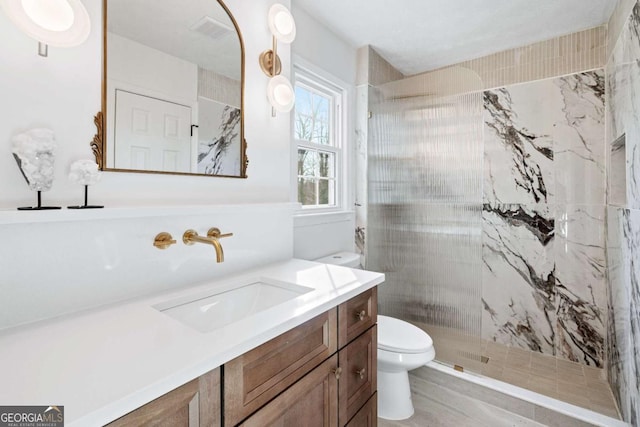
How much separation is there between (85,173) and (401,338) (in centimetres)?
166

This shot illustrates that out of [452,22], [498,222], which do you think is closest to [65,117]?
[452,22]

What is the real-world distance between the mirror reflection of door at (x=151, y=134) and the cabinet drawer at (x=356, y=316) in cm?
84

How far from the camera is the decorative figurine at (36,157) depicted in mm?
809

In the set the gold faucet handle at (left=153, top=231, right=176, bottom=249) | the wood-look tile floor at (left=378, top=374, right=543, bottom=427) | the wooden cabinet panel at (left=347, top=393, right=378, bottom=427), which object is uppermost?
the gold faucet handle at (left=153, top=231, right=176, bottom=249)

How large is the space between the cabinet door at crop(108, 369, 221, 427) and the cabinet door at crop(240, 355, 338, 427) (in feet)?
0.39

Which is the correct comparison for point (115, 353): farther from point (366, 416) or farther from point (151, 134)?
point (366, 416)

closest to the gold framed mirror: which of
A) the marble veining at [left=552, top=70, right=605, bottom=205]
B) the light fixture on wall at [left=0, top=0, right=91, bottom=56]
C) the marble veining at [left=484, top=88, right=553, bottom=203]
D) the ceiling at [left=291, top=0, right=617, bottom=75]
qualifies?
the light fixture on wall at [left=0, top=0, right=91, bottom=56]

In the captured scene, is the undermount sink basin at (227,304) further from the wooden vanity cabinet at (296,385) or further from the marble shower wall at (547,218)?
the marble shower wall at (547,218)

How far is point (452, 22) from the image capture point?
2094mm

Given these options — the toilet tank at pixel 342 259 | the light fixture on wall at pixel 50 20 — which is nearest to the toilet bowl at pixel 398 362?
the toilet tank at pixel 342 259

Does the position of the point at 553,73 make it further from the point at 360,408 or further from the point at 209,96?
the point at 360,408

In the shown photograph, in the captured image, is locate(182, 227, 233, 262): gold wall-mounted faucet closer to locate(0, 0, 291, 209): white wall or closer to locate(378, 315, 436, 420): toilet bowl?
locate(0, 0, 291, 209): white wall

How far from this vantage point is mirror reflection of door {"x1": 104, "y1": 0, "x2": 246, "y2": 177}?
3.42 feet

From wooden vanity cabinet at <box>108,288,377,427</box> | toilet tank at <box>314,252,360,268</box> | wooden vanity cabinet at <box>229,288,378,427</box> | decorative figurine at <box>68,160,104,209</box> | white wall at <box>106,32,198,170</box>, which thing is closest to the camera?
wooden vanity cabinet at <box>108,288,377,427</box>
